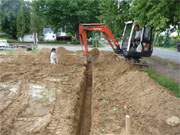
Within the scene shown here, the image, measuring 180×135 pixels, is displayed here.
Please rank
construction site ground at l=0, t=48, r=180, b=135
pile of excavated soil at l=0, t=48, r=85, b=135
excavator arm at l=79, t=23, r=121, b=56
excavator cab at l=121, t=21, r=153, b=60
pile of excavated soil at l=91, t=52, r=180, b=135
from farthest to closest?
excavator arm at l=79, t=23, r=121, b=56 < excavator cab at l=121, t=21, r=153, b=60 < pile of excavated soil at l=0, t=48, r=85, b=135 < construction site ground at l=0, t=48, r=180, b=135 < pile of excavated soil at l=91, t=52, r=180, b=135

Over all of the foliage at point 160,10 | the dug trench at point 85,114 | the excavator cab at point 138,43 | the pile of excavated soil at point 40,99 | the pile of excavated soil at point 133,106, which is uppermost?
the foliage at point 160,10

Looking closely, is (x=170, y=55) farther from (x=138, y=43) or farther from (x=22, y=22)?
(x=22, y=22)

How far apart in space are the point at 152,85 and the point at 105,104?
7.13ft

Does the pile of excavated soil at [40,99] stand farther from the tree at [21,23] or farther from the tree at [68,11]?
the tree at [21,23]

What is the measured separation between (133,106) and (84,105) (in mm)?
1949

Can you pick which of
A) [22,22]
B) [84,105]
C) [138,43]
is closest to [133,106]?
[84,105]

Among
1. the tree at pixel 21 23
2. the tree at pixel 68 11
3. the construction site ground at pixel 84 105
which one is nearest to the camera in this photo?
the construction site ground at pixel 84 105

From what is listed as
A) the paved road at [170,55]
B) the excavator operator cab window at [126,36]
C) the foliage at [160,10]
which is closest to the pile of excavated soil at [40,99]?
the excavator operator cab window at [126,36]

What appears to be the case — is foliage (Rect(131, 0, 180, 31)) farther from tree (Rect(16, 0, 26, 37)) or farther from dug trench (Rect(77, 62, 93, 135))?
tree (Rect(16, 0, 26, 37))

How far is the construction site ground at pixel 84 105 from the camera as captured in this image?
787 centimetres

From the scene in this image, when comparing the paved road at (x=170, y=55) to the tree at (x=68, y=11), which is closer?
the paved road at (x=170, y=55)

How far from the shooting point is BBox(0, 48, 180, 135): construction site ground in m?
7.87

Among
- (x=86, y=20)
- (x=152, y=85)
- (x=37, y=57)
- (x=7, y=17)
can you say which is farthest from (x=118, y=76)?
(x=7, y=17)

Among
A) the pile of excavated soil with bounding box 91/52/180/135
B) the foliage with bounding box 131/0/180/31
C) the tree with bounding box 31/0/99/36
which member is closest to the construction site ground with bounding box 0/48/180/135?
the pile of excavated soil with bounding box 91/52/180/135
